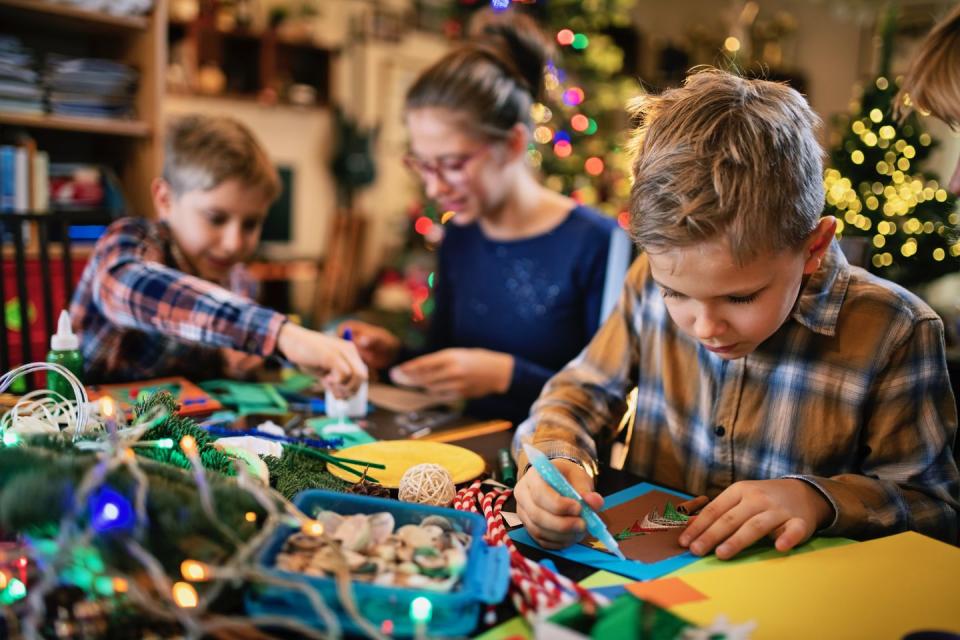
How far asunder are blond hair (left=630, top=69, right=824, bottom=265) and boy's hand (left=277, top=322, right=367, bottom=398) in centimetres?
50

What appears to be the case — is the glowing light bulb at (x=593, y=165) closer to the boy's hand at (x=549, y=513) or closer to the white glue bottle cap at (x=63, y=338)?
the white glue bottle cap at (x=63, y=338)

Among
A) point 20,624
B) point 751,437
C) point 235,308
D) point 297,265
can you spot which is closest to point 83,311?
point 235,308

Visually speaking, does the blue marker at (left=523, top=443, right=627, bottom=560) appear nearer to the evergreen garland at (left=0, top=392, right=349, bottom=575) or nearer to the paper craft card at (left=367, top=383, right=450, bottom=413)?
the evergreen garland at (left=0, top=392, right=349, bottom=575)

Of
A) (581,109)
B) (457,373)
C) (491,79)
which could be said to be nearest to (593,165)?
(581,109)

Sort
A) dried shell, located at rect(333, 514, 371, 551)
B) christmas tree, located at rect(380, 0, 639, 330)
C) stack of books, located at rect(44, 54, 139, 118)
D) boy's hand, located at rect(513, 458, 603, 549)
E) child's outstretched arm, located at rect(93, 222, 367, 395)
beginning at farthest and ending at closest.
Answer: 1. christmas tree, located at rect(380, 0, 639, 330)
2. stack of books, located at rect(44, 54, 139, 118)
3. child's outstretched arm, located at rect(93, 222, 367, 395)
4. boy's hand, located at rect(513, 458, 603, 549)
5. dried shell, located at rect(333, 514, 371, 551)

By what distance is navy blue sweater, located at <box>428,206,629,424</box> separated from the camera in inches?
67.4

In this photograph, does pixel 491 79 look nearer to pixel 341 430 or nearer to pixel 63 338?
pixel 341 430

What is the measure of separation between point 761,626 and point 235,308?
3.09ft

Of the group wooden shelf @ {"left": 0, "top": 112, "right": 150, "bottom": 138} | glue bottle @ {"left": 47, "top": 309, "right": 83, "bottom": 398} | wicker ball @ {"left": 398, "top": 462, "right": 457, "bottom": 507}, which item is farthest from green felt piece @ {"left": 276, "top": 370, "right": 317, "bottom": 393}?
wooden shelf @ {"left": 0, "top": 112, "right": 150, "bottom": 138}

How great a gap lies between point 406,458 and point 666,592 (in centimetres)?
43

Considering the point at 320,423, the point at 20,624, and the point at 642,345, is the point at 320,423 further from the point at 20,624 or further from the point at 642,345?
the point at 20,624

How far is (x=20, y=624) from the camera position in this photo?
54 centimetres

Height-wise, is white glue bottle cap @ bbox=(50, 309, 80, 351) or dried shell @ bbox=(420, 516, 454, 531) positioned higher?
white glue bottle cap @ bbox=(50, 309, 80, 351)

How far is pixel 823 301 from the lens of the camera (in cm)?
95
